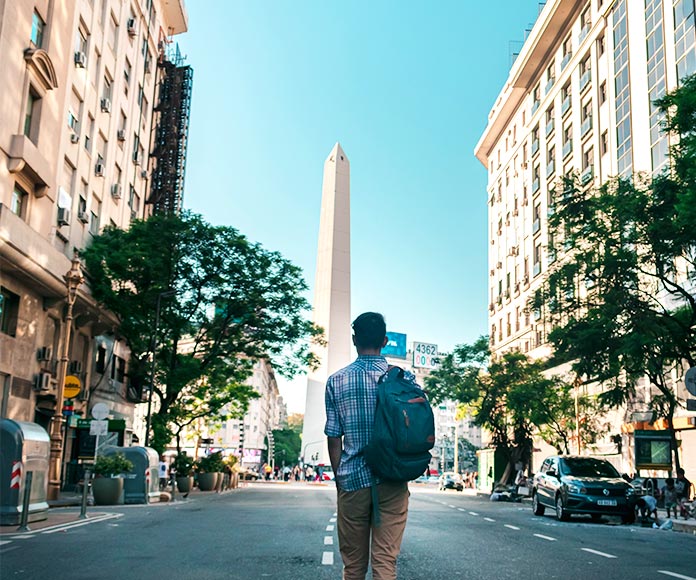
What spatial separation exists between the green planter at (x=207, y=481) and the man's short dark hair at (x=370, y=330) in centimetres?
3972

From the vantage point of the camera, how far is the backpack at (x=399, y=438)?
4609mm

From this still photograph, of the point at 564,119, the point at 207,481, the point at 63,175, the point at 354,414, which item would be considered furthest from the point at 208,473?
the point at 354,414

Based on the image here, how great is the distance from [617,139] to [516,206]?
21528 mm

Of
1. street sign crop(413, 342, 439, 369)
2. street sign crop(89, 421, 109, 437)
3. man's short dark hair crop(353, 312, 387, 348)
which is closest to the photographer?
man's short dark hair crop(353, 312, 387, 348)

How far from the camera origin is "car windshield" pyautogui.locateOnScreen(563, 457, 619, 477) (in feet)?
71.2

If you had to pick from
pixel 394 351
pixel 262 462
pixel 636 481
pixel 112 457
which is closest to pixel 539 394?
pixel 636 481

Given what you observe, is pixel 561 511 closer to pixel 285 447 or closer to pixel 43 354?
pixel 43 354

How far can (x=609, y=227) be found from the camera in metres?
23.9

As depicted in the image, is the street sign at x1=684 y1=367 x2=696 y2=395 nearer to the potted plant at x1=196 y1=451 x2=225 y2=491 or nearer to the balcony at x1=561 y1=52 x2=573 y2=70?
the potted plant at x1=196 y1=451 x2=225 y2=491

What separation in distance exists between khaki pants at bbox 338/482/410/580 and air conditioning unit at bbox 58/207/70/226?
28.1 metres

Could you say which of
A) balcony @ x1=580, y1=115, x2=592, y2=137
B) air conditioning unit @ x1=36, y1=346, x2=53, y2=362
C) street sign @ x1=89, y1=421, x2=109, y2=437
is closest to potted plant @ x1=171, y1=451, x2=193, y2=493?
air conditioning unit @ x1=36, y1=346, x2=53, y2=362

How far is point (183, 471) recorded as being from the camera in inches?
1587

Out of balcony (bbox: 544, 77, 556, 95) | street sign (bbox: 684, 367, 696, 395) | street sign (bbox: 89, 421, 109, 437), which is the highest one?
balcony (bbox: 544, 77, 556, 95)

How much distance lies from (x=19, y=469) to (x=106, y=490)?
9840 millimetres
